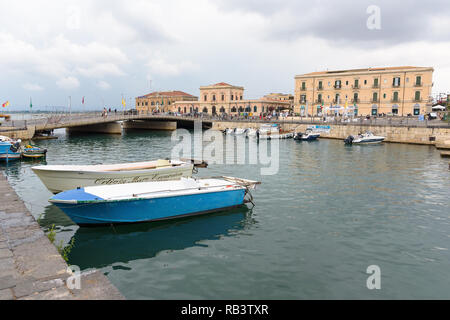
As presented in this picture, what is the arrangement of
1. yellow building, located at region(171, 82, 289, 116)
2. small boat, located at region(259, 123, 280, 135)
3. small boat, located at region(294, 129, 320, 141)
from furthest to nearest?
yellow building, located at region(171, 82, 289, 116)
small boat, located at region(259, 123, 280, 135)
small boat, located at region(294, 129, 320, 141)

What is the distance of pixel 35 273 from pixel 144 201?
587cm

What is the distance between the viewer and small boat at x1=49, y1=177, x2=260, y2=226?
496 inches

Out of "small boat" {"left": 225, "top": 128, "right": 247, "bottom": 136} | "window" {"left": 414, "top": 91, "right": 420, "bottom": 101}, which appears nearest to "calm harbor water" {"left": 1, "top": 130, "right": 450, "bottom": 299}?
"small boat" {"left": 225, "top": 128, "right": 247, "bottom": 136}

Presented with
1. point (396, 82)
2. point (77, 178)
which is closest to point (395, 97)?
point (396, 82)

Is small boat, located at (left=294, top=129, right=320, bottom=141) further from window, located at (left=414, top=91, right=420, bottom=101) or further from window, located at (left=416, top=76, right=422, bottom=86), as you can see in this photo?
window, located at (left=416, top=76, right=422, bottom=86)

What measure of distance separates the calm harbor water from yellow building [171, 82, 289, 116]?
82776 mm

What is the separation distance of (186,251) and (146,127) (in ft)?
269

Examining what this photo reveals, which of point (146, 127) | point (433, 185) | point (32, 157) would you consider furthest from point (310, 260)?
point (146, 127)

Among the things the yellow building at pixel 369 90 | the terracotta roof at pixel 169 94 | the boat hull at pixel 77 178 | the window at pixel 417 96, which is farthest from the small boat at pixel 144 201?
the terracotta roof at pixel 169 94

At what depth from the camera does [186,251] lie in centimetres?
1172

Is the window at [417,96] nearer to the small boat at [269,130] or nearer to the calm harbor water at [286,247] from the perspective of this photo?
the small boat at [269,130]

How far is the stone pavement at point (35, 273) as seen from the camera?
6711 mm

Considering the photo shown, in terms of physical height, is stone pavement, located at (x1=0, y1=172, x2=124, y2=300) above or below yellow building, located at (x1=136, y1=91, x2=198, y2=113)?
below
